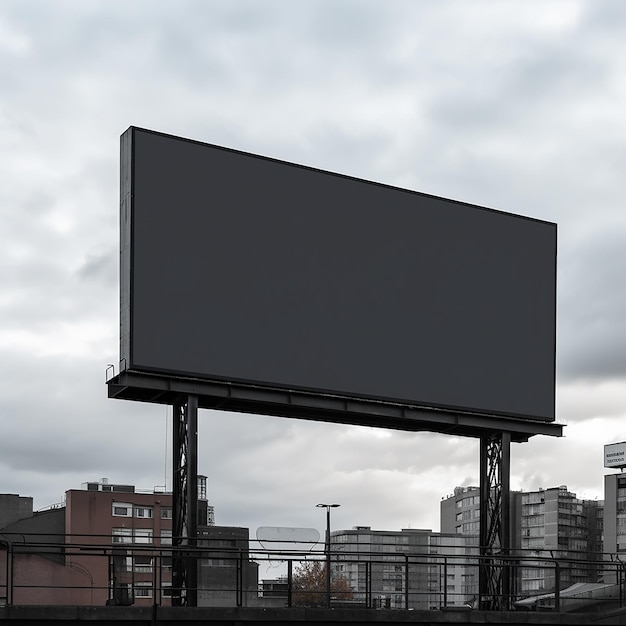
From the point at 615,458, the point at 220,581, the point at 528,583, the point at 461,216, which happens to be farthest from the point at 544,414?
the point at 528,583

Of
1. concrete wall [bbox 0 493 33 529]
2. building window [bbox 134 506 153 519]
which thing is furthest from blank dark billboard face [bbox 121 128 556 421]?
building window [bbox 134 506 153 519]

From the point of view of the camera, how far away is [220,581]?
73.6 metres

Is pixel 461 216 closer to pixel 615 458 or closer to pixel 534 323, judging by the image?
pixel 534 323

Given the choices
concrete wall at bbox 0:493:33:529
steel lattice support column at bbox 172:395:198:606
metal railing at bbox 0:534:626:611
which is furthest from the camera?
concrete wall at bbox 0:493:33:529

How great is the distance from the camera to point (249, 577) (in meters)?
69.9

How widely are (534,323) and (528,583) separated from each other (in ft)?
550

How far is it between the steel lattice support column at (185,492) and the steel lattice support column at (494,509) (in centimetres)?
862

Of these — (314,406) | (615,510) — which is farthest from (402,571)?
(615,510)

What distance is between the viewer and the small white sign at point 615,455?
14939 cm

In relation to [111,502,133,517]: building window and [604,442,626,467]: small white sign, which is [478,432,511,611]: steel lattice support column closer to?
[111,502,133,517]: building window

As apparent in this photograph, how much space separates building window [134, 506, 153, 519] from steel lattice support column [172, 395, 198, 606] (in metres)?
79.7

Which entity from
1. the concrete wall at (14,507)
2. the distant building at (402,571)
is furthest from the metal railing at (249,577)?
the concrete wall at (14,507)

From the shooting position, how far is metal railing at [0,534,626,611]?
19312mm

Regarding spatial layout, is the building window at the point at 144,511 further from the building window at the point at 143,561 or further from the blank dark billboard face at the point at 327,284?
the blank dark billboard face at the point at 327,284
